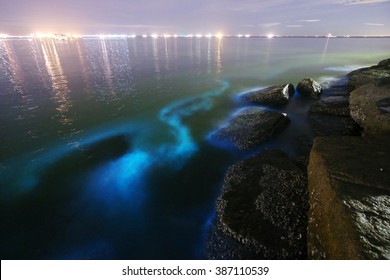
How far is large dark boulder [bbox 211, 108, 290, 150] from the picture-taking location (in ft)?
42.3

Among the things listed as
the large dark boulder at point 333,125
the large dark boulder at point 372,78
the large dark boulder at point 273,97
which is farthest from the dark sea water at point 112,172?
the large dark boulder at point 372,78

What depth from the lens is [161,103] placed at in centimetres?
2230

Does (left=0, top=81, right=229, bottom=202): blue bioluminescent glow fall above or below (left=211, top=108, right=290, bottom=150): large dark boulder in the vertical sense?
below

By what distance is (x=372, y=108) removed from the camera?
37.4 feet

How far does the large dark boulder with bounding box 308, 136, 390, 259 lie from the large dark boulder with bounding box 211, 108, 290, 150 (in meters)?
5.41

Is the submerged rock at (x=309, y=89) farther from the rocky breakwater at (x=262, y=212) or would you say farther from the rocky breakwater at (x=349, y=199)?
the rocky breakwater at (x=349, y=199)

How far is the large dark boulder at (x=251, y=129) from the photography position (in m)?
12.9

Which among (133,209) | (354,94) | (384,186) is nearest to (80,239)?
(133,209)

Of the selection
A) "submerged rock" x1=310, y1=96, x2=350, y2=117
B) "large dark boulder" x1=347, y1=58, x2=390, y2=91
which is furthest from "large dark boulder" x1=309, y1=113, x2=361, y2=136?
"large dark boulder" x1=347, y1=58, x2=390, y2=91

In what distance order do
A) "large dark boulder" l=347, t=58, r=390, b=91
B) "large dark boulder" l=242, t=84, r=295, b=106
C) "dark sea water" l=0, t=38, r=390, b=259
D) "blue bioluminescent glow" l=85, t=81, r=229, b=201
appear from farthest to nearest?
"large dark boulder" l=242, t=84, r=295, b=106 → "large dark boulder" l=347, t=58, r=390, b=91 → "blue bioluminescent glow" l=85, t=81, r=229, b=201 → "dark sea water" l=0, t=38, r=390, b=259

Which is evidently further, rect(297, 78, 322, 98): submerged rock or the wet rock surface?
rect(297, 78, 322, 98): submerged rock

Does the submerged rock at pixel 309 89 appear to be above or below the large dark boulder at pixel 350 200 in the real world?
below

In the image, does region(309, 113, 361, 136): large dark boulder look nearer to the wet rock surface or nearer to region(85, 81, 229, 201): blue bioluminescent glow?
the wet rock surface

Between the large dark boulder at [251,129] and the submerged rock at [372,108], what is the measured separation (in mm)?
4265
